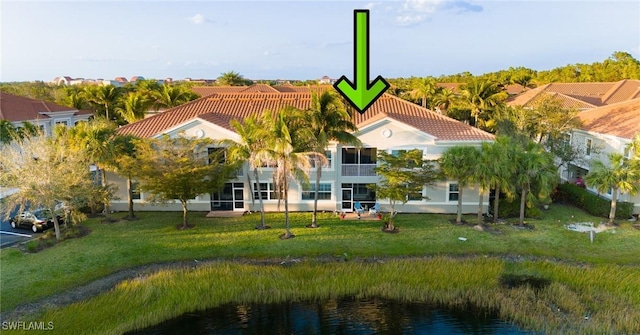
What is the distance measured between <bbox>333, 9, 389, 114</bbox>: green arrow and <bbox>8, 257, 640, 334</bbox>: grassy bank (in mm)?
11589

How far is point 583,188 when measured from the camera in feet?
96.6

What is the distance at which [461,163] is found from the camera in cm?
2356

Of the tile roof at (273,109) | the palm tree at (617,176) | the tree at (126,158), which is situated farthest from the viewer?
the tile roof at (273,109)

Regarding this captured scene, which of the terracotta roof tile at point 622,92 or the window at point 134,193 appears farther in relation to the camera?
the terracotta roof tile at point 622,92

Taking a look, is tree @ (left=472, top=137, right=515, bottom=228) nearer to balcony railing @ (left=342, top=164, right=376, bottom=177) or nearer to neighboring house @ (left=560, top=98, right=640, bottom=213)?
balcony railing @ (left=342, top=164, right=376, bottom=177)

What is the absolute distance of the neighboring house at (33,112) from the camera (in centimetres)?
4306

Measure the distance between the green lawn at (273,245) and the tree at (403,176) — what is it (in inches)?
82.3

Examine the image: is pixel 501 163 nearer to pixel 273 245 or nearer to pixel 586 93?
pixel 273 245

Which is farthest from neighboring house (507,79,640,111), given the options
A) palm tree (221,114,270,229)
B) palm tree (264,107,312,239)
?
palm tree (221,114,270,229)

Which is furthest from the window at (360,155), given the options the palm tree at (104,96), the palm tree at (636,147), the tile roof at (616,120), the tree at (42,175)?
the palm tree at (104,96)

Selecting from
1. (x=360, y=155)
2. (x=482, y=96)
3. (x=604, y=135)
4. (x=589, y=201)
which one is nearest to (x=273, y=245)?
(x=360, y=155)

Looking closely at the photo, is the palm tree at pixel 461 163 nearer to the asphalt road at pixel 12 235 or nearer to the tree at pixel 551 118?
the tree at pixel 551 118

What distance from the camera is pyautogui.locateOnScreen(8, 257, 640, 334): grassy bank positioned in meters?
14.8

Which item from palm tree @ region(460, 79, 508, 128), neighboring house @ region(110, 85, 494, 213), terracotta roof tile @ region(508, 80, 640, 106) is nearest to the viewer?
neighboring house @ region(110, 85, 494, 213)
